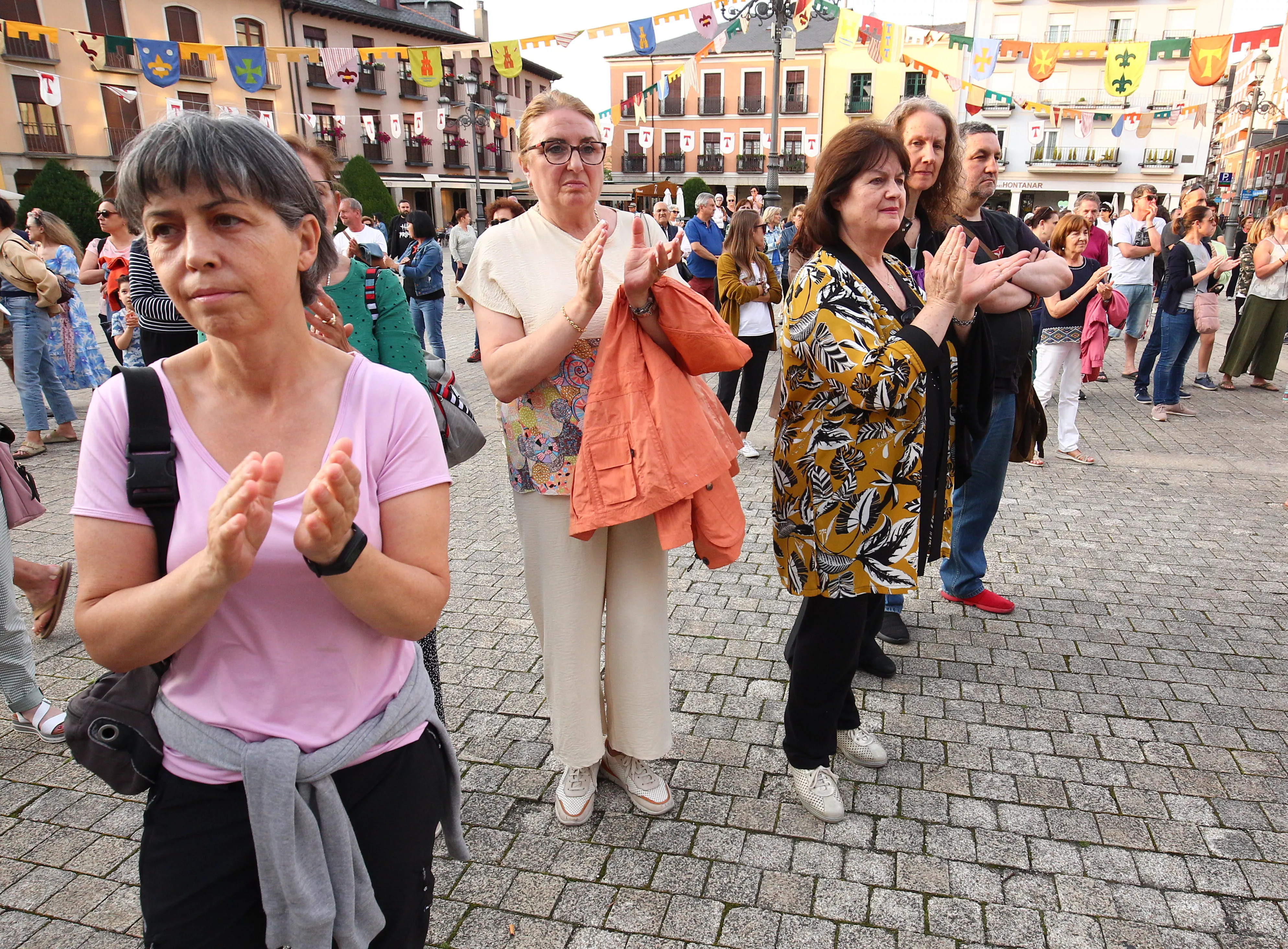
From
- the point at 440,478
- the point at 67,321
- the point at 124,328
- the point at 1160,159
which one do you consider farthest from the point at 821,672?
the point at 1160,159

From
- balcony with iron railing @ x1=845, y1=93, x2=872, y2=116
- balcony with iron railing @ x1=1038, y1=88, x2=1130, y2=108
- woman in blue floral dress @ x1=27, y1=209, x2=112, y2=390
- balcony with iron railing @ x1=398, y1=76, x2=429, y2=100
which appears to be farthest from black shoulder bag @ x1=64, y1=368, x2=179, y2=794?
balcony with iron railing @ x1=845, y1=93, x2=872, y2=116

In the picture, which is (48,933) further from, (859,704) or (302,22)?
(302,22)

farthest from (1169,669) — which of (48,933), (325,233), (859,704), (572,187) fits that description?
(48,933)

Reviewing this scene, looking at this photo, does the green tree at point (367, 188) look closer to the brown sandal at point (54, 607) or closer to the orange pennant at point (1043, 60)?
the orange pennant at point (1043, 60)

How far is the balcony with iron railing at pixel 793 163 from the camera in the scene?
48812 mm

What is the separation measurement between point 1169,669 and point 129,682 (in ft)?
13.0

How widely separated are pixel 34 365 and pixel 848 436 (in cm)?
767

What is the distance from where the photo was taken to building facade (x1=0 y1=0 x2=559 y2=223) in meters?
28.4

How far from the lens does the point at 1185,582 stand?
14.7 feet

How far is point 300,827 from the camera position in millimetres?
1313

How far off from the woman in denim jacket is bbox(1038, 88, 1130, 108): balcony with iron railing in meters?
40.9

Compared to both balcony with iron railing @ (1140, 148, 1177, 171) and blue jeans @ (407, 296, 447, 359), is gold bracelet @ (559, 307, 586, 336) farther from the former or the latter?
balcony with iron railing @ (1140, 148, 1177, 171)

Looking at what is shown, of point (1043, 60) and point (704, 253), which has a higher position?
point (1043, 60)

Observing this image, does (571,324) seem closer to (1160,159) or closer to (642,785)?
(642,785)
